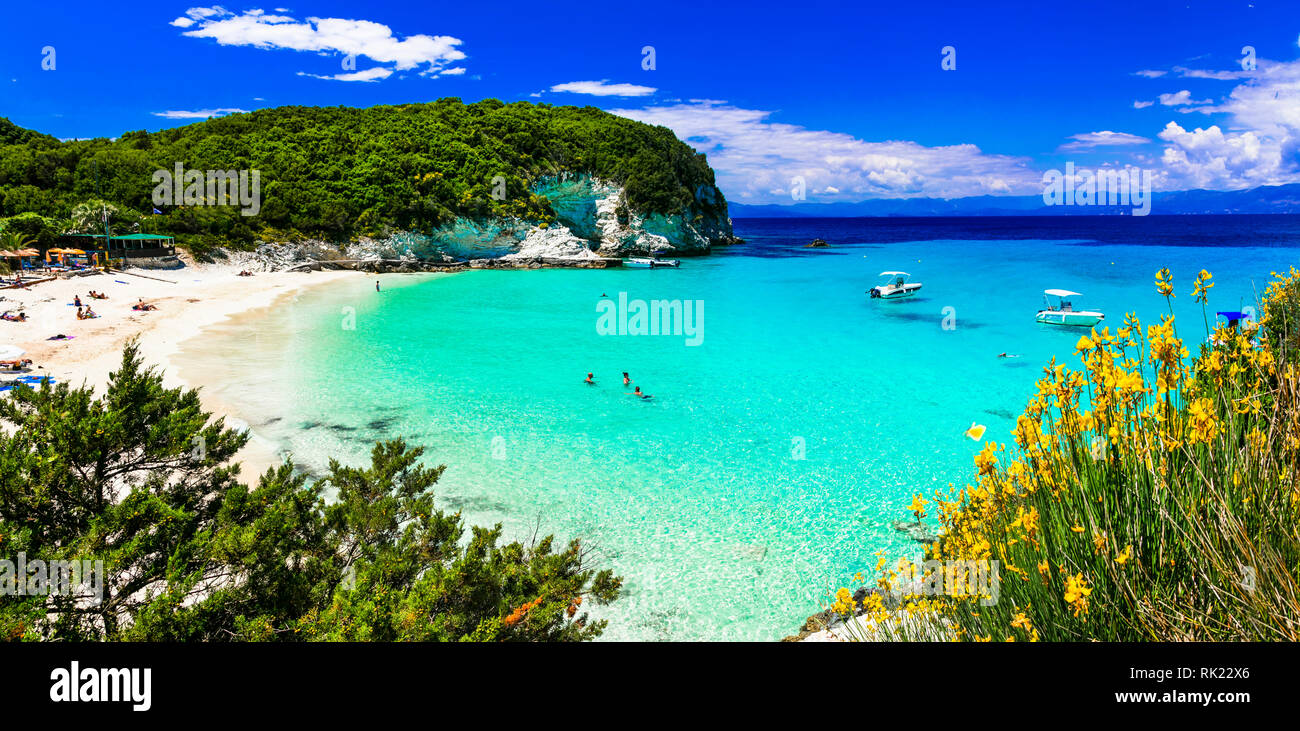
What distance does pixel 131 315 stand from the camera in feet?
99.6

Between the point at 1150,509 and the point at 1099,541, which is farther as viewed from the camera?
the point at 1150,509

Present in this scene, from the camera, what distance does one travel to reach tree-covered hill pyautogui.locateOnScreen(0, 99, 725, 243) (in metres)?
51.8

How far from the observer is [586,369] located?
25297 mm

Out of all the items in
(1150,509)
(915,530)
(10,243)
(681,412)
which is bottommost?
(915,530)

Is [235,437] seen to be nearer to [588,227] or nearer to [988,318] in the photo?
[988,318]

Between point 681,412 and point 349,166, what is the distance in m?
61.1

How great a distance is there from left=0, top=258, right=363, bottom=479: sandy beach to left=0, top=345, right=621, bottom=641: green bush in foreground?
292 inches

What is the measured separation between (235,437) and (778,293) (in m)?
45.8

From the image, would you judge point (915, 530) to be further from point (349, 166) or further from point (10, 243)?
point (349, 166)

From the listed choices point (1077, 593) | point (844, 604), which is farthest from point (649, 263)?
point (1077, 593)

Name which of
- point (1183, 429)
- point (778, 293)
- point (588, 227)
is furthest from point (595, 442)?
point (588, 227)

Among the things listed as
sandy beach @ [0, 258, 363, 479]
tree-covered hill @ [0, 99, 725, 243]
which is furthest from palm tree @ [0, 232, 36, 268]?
tree-covered hill @ [0, 99, 725, 243]

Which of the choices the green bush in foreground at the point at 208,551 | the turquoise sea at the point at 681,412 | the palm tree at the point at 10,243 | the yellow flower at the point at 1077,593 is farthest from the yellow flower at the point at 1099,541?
the palm tree at the point at 10,243

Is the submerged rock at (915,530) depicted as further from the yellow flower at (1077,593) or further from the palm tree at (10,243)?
the palm tree at (10,243)
